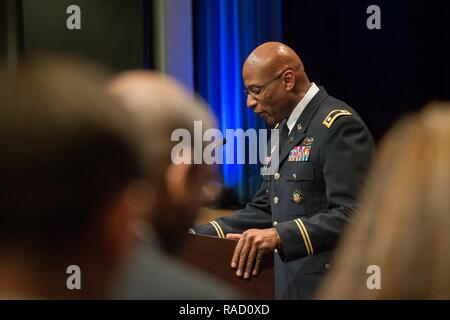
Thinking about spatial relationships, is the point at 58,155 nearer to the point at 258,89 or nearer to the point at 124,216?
the point at 124,216

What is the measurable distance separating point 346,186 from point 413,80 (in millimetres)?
3157

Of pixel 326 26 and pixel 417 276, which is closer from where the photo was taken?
pixel 417 276

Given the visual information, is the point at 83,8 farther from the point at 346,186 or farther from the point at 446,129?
the point at 446,129

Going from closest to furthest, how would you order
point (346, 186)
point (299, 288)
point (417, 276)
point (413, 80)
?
1. point (417, 276)
2. point (346, 186)
3. point (299, 288)
4. point (413, 80)

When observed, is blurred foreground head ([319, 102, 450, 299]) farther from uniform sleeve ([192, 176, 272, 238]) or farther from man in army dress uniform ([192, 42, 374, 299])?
uniform sleeve ([192, 176, 272, 238])

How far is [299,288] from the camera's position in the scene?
208 cm

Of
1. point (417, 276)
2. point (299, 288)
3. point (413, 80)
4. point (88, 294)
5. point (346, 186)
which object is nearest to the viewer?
point (417, 276)

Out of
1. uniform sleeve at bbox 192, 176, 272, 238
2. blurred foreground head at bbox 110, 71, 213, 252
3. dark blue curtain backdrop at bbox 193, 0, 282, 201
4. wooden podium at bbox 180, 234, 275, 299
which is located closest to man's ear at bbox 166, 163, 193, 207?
blurred foreground head at bbox 110, 71, 213, 252

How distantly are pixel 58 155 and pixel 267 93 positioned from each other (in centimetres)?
156

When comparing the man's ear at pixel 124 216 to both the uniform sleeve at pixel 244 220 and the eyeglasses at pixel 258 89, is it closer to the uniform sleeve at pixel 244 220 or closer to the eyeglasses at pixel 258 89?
the uniform sleeve at pixel 244 220

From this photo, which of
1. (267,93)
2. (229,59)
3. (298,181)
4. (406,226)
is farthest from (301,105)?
(229,59)

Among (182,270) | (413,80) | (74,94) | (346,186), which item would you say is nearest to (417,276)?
(182,270)

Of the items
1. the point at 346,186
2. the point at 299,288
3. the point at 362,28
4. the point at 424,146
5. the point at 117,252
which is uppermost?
the point at 362,28

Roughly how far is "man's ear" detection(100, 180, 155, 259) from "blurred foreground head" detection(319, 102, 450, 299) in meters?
0.21
